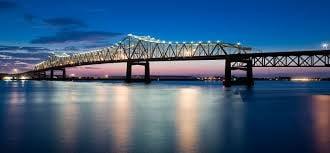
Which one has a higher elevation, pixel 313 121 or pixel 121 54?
pixel 121 54

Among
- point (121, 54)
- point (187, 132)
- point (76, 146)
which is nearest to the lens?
point (76, 146)

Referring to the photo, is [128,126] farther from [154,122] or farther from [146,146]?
[146,146]

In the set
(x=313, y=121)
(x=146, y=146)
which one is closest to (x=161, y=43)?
(x=313, y=121)

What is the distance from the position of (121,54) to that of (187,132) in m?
146

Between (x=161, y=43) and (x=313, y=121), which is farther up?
(x=161, y=43)

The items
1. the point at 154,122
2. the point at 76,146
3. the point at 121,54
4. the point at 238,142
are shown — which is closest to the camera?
the point at 76,146

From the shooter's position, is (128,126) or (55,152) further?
(128,126)

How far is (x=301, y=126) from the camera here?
85.8 ft

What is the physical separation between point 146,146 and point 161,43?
429ft

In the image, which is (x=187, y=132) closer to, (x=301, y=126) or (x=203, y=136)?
(x=203, y=136)

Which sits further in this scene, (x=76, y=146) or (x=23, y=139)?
(x=23, y=139)

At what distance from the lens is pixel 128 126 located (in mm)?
25766

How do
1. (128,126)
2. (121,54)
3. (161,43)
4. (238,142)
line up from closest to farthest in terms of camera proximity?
(238,142) < (128,126) < (161,43) < (121,54)

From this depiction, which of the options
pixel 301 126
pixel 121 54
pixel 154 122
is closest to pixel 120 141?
pixel 154 122
